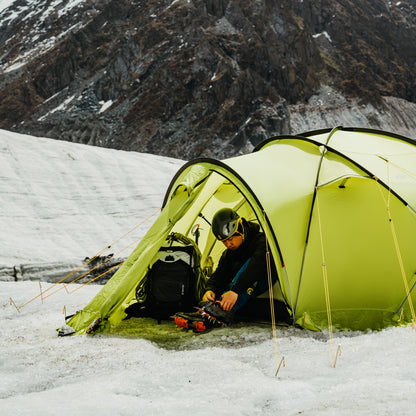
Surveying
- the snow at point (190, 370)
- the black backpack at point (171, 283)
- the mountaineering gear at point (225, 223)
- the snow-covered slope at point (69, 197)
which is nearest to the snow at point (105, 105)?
the snow-covered slope at point (69, 197)

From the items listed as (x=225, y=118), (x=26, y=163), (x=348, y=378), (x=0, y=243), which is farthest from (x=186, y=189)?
(x=225, y=118)

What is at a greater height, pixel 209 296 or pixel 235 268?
pixel 235 268

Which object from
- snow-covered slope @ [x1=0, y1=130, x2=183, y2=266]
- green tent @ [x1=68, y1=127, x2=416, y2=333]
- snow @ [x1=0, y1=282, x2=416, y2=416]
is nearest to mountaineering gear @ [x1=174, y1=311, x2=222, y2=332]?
snow @ [x1=0, y1=282, x2=416, y2=416]

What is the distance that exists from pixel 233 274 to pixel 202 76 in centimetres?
6364

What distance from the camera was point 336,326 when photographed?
4512mm

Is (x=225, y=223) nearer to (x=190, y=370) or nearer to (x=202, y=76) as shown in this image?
(x=190, y=370)

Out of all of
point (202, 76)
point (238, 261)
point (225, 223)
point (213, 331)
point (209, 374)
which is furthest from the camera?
point (202, 76)

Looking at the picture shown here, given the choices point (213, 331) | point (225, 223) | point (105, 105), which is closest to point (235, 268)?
point (225, 223)

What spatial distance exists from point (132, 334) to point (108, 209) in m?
8.31

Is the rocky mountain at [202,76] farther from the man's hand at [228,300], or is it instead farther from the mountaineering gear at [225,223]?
the man's hand at [228,300]

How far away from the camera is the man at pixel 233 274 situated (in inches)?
187

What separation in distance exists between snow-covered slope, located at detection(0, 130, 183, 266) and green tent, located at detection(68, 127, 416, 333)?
5735mm

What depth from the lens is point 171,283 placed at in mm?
5262

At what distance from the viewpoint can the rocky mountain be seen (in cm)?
6128
